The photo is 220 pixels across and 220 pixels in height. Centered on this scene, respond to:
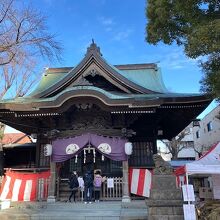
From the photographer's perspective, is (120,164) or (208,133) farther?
(208,133)

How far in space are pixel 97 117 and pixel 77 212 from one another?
4918 millimetres

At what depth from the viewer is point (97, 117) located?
1414 cm

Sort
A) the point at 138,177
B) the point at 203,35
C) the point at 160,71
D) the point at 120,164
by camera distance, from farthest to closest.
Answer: the point at 160,71 → the point at 120,164 → the point at 138,177 → the point at 203,35

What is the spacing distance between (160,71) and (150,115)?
5126 mm

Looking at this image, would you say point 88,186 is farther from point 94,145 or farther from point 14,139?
point 14,139

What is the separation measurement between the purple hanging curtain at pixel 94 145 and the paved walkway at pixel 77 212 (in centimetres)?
253

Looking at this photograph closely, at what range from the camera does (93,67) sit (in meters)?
14.9

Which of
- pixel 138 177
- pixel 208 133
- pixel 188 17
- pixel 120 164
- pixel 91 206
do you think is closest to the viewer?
pixel 188 17

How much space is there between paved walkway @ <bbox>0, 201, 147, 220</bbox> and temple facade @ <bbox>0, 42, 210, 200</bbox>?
148 centimetres

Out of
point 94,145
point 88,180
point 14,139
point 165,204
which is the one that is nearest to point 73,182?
point 88,180

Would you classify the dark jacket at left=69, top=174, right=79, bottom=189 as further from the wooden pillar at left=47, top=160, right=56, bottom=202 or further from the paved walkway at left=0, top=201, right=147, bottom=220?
the paved walkway at left=0, top=201, right=147, bottom=220

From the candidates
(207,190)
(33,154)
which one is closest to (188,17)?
(207,190)

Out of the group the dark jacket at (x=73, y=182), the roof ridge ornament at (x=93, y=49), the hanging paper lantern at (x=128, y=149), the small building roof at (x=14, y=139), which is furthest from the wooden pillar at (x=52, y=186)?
the small building roof at (x=14, y=139)

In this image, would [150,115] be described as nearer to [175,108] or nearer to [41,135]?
[175,108]
